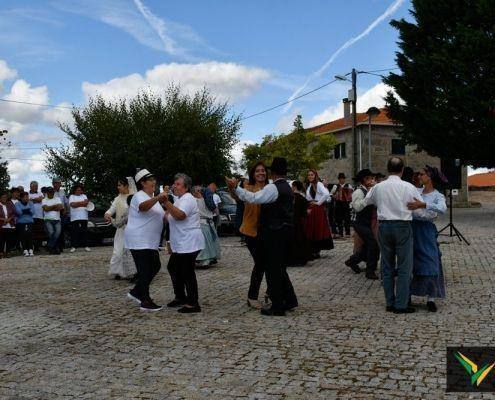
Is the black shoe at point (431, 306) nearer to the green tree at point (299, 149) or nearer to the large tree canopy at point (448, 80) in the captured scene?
the large tree canopy at point (448, 80)

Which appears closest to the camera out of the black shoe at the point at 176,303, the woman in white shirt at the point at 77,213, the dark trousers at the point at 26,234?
the black shoe at the point at 176,303

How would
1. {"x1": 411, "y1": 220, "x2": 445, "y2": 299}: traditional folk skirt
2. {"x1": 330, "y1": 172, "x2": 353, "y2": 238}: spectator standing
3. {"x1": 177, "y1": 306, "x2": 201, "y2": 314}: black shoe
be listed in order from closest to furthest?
{"x1": 411, "y1": 220, "x2": 445, "y2": 299}: traditional folk skirt → {"x1": 177, "y1": 306, "x2": 201, "y2": 314}: black shoe → {"x1": 330, "y1": 172, "x2": 353, "y2": 238}: spectator standing

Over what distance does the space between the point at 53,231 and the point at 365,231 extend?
883 centimetres

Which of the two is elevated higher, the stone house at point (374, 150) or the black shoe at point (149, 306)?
the stone house at point (374, 150)

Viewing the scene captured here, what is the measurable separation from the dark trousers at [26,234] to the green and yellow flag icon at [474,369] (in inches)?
511

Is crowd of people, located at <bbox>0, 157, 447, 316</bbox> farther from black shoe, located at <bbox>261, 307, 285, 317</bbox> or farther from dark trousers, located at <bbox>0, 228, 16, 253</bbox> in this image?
dark trousers, located at <bbox>0, 228, 16, 253</bbox>

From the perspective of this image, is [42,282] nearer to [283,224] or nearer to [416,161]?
[283,224]

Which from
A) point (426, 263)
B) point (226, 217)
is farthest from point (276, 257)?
point (226, 217)

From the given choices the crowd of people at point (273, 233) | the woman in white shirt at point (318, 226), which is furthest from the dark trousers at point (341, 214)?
the crowd of people at point (273, 233)

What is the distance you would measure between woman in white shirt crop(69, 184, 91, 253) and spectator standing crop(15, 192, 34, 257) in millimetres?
1090

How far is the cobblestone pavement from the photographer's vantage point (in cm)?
462

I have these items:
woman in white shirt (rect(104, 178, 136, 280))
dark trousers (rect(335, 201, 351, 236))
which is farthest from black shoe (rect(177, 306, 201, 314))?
dark trousers (rect(335, 201, 351, 236))

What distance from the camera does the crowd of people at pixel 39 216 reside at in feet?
50.5

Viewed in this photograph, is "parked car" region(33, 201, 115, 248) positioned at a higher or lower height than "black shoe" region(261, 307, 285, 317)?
higher
